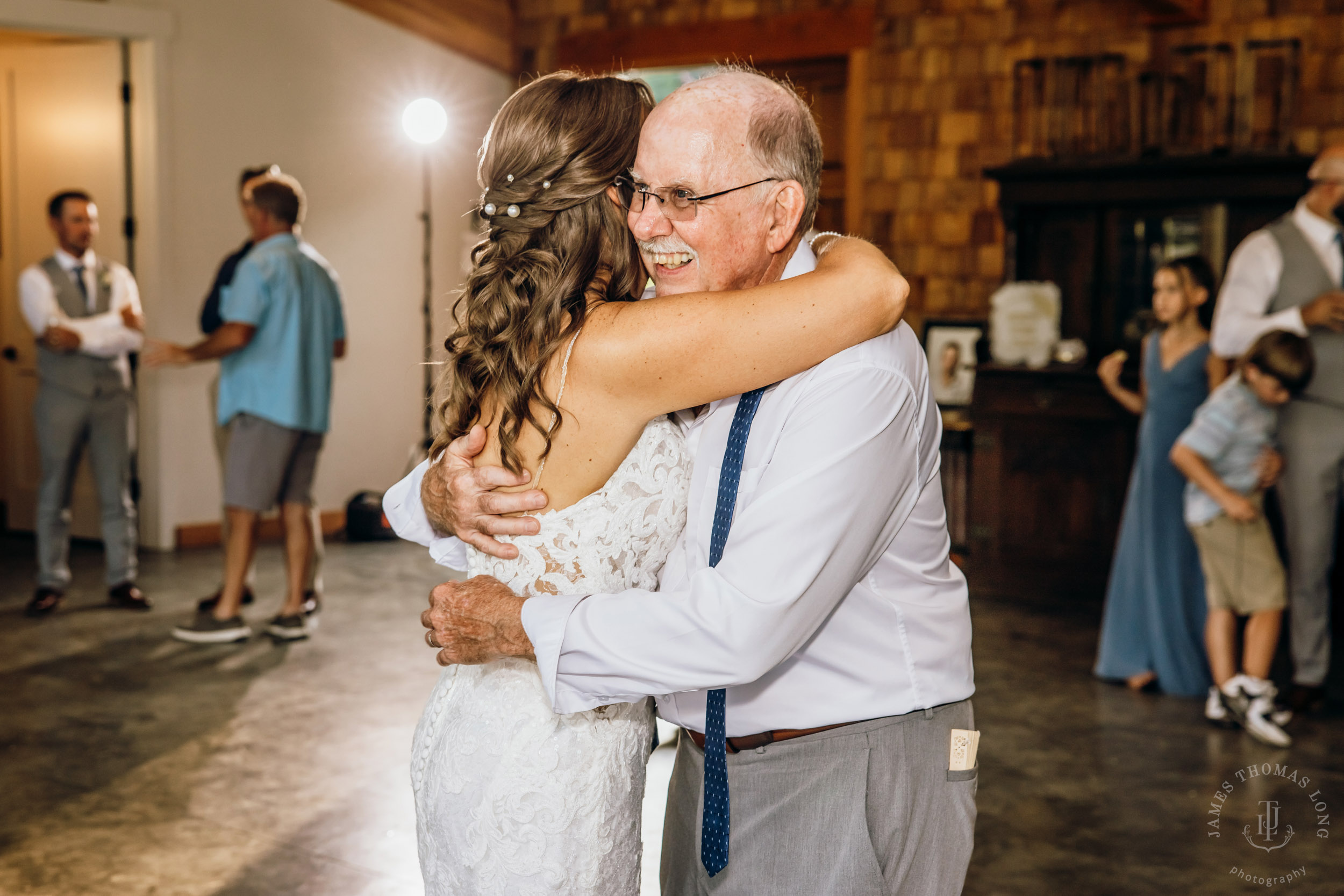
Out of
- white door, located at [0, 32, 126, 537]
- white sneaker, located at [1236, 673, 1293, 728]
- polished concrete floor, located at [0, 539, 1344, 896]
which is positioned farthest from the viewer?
white door, located at [0, 32, 126, 537]

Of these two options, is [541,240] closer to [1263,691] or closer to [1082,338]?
[1263,691]

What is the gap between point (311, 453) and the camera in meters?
5.25

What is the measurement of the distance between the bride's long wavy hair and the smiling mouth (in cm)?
4

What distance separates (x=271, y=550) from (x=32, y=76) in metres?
3.19

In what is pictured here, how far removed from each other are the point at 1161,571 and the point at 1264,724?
0.80m

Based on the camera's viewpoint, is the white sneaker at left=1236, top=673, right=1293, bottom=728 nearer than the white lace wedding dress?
No

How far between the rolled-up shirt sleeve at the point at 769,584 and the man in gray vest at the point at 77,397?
→ 193 inches

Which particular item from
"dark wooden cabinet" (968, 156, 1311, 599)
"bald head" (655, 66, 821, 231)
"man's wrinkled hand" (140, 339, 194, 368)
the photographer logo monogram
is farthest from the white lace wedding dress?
"dark wooden cabinet" (968, 156, 1311, 599)

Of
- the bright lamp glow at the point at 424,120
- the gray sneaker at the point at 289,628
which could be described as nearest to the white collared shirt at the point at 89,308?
the gray sneaker at the point at 289,628

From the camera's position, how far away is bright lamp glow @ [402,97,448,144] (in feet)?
24.3

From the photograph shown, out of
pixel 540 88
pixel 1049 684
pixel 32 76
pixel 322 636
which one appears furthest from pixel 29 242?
pixel 540 88

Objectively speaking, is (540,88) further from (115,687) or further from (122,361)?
(122,361)

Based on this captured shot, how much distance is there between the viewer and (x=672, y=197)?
1.44 metres

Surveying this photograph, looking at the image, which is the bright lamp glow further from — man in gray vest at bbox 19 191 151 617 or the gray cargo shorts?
the gray cargo shorts
